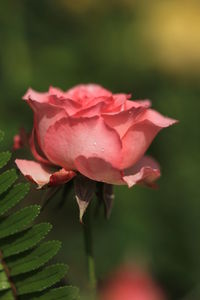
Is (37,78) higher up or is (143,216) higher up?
(37,78)

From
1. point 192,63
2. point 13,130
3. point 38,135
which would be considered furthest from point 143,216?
point 38,135

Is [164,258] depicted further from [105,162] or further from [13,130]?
[105,162]

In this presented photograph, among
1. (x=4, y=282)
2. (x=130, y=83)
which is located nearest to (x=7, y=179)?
(x=4, y=282)

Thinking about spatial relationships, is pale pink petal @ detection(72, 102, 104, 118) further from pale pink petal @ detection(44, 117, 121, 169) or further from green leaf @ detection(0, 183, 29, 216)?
green leaf @ detection(0, 183, 29, 216)

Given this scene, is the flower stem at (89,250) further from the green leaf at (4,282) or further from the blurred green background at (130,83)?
the blurred green background at (130,83)

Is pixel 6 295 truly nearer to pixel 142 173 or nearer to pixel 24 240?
pixel 24 240

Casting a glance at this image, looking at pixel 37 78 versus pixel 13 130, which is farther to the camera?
pixel 37 78

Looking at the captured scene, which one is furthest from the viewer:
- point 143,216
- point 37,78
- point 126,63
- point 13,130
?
point 126,63

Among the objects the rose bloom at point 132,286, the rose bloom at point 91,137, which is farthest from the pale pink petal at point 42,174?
the rose bloom at point 132,286
